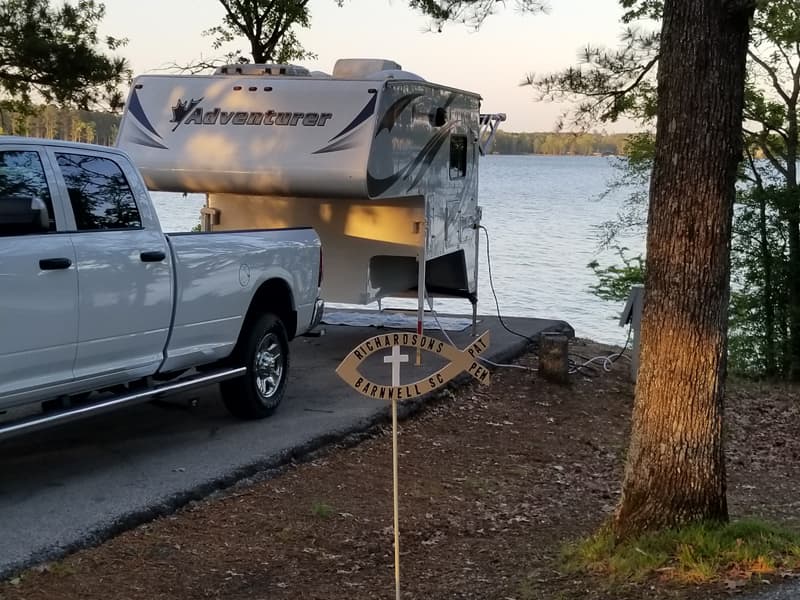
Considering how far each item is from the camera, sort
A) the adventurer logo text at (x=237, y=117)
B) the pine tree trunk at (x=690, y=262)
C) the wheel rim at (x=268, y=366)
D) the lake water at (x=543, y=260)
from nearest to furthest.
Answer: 1. the pine tree trunk at (x=690, y=262)
2. the wheel rim at (x=268, y=366)
3. the adventurer logo text at (x=237, y=117)
4. the lake water at (x=543, y=260)

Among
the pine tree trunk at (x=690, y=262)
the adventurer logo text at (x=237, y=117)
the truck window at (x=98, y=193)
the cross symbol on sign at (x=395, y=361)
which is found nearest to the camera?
the cross symbol on sign at (x=395, y=361)

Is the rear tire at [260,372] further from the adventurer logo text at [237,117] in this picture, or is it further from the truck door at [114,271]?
the adventurer logo text at [237,117]

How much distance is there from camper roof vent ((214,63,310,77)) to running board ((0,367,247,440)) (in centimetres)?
380

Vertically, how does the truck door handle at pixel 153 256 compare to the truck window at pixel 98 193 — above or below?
below

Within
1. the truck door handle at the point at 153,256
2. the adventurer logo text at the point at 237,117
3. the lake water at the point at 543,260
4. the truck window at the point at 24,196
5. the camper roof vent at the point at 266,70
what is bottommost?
the lake water at the point at 543,260

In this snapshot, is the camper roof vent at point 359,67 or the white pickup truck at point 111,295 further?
the camper roof vent at point 359,67

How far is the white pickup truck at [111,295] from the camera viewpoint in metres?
6.34

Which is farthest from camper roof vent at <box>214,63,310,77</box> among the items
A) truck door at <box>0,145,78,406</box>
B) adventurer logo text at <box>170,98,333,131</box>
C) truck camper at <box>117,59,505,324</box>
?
truck door at <box>0,145,78,406</box>

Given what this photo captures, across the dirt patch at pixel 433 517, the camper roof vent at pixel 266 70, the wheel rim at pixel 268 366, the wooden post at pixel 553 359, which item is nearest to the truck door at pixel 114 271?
the dirt patch at pixel 433 517

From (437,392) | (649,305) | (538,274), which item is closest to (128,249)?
(649,305)

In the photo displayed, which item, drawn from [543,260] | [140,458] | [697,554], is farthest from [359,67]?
Answer: [543,260]

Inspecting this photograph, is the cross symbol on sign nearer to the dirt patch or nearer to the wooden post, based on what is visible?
the dirt patch

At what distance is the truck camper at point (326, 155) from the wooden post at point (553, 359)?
4.86 feet

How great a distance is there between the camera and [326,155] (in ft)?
33.8
